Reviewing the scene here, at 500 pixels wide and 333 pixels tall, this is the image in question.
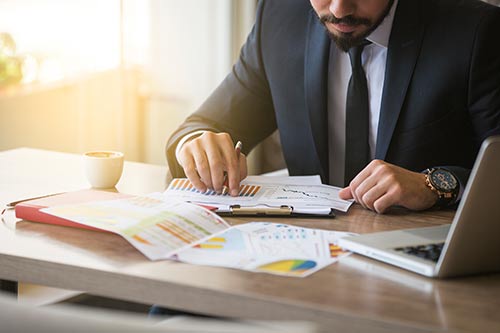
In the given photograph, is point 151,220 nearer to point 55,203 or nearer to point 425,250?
point 55,203

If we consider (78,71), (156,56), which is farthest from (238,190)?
(156,56)

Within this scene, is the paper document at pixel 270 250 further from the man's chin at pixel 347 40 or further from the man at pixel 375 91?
the man's chin at pixel 347 40

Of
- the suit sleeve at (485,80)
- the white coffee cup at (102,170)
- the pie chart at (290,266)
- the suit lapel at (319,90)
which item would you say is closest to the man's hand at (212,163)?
the white coffee cup at (102,170)

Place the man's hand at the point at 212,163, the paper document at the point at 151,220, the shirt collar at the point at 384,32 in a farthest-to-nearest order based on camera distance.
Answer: the shirt collar at the point at 384,32 → the man's hand at the point at 212,163 → the paper document at the point at 151,220

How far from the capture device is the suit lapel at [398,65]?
189cm

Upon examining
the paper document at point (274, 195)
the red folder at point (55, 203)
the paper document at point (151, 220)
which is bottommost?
the paper document at point (274, 195)

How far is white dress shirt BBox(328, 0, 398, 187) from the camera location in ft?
6.57

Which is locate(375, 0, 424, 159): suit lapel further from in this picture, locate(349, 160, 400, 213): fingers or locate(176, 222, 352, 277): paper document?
locate(176, 222, 352, 277): paper document

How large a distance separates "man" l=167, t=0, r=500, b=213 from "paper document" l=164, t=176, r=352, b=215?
45 mm

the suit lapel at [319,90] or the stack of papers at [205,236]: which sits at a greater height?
the suit lapel at [319,90]

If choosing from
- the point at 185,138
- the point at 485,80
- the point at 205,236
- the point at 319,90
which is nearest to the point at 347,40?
the point at 319,90

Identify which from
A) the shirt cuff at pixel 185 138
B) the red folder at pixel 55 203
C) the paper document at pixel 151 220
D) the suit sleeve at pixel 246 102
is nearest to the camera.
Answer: the paper document at pixel 151 220

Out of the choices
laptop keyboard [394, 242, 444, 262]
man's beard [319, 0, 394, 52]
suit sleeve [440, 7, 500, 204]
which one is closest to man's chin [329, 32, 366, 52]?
man's beard [319, 0, 394, 52]

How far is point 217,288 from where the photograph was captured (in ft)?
3.41
